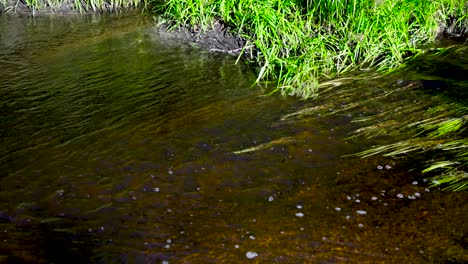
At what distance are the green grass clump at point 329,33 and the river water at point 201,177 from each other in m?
0.49

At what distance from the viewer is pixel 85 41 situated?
8.28 m

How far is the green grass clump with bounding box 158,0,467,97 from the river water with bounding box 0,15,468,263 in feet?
1.60

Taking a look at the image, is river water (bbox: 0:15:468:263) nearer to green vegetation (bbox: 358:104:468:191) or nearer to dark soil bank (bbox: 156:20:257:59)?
green vegetation (bbox: 358:104:468:191)

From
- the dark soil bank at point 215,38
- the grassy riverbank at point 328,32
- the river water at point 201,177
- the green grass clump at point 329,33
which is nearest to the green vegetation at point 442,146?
the river water at point 201,177

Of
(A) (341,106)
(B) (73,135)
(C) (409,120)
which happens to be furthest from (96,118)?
(C) (409,120)

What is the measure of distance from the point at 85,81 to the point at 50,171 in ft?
7.68

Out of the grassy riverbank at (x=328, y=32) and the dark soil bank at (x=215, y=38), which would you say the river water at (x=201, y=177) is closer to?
the grassy riverbank at (x=328, y=32)

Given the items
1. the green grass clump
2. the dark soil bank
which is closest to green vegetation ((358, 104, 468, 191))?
the green grass clump

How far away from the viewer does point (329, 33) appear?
7.30 m

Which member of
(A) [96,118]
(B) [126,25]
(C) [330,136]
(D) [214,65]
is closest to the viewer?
(C) [330,136]

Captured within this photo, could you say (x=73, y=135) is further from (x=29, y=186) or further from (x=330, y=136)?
(x=330, y=136)

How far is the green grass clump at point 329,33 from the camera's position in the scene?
6.81 metres

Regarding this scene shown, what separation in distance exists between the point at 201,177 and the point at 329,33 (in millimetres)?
3692

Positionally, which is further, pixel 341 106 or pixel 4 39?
pixel 4 39
